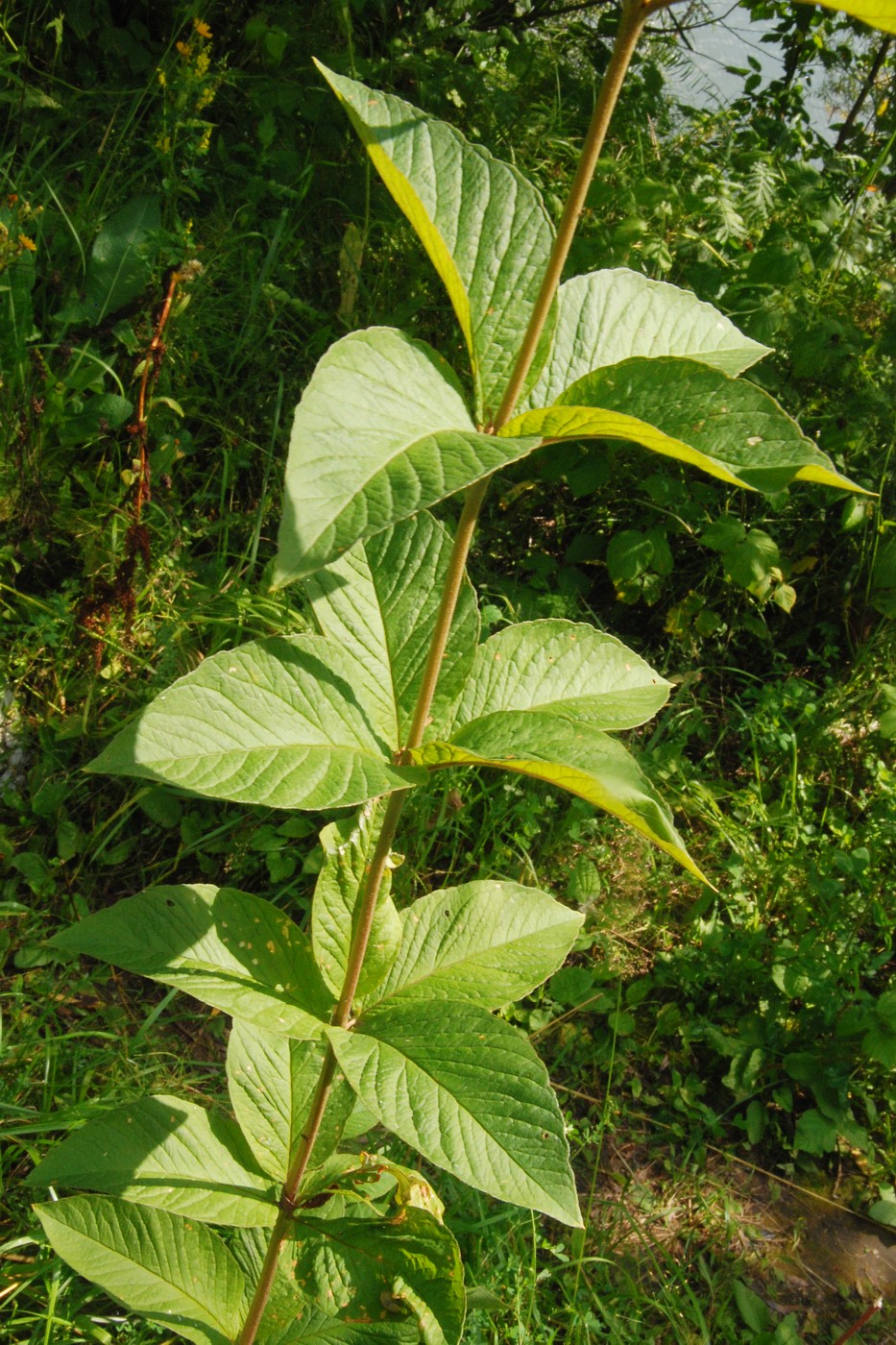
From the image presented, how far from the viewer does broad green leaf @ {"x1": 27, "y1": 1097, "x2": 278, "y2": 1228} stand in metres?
1.22

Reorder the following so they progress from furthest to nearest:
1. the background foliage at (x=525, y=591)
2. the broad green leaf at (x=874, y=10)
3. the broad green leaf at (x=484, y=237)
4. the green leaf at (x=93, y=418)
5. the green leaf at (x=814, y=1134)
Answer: the green leaf at (x=93, y=418), the green leaf at (x=814, y=1134), the background foliage at (x=525, y=591), the broad green leaf at (x=484, y=237), the broad green leaf at (x=874, y=10)

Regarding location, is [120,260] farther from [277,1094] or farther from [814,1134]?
[814,1134]

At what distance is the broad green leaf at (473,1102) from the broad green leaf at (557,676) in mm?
315

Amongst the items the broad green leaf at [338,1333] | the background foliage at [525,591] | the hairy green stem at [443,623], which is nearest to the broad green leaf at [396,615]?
the hairy green stem at [443,623]

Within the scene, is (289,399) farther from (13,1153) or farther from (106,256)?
(13,1153)

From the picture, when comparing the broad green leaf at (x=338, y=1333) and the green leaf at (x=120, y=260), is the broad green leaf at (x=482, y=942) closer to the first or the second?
the broad green leaf at (x=338, y=1333)

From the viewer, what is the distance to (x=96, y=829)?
7.37 ft

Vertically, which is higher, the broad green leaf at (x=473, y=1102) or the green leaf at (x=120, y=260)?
the green leaf at (x=120, y=260)

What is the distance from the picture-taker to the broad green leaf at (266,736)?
0.80 metres

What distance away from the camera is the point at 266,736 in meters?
0.88

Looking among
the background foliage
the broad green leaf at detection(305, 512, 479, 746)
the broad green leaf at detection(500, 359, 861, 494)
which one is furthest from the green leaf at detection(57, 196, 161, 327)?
the broad green leaf at detection(500, 359, 861, 494)

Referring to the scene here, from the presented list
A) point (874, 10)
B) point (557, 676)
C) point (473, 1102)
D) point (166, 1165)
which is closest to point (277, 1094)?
point (166, 1165)

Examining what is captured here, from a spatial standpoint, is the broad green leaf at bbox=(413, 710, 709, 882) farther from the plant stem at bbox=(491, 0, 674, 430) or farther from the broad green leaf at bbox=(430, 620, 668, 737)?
the plant stem at bbox=(491, 0, 674, 430)

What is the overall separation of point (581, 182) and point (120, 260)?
7.59 feet
